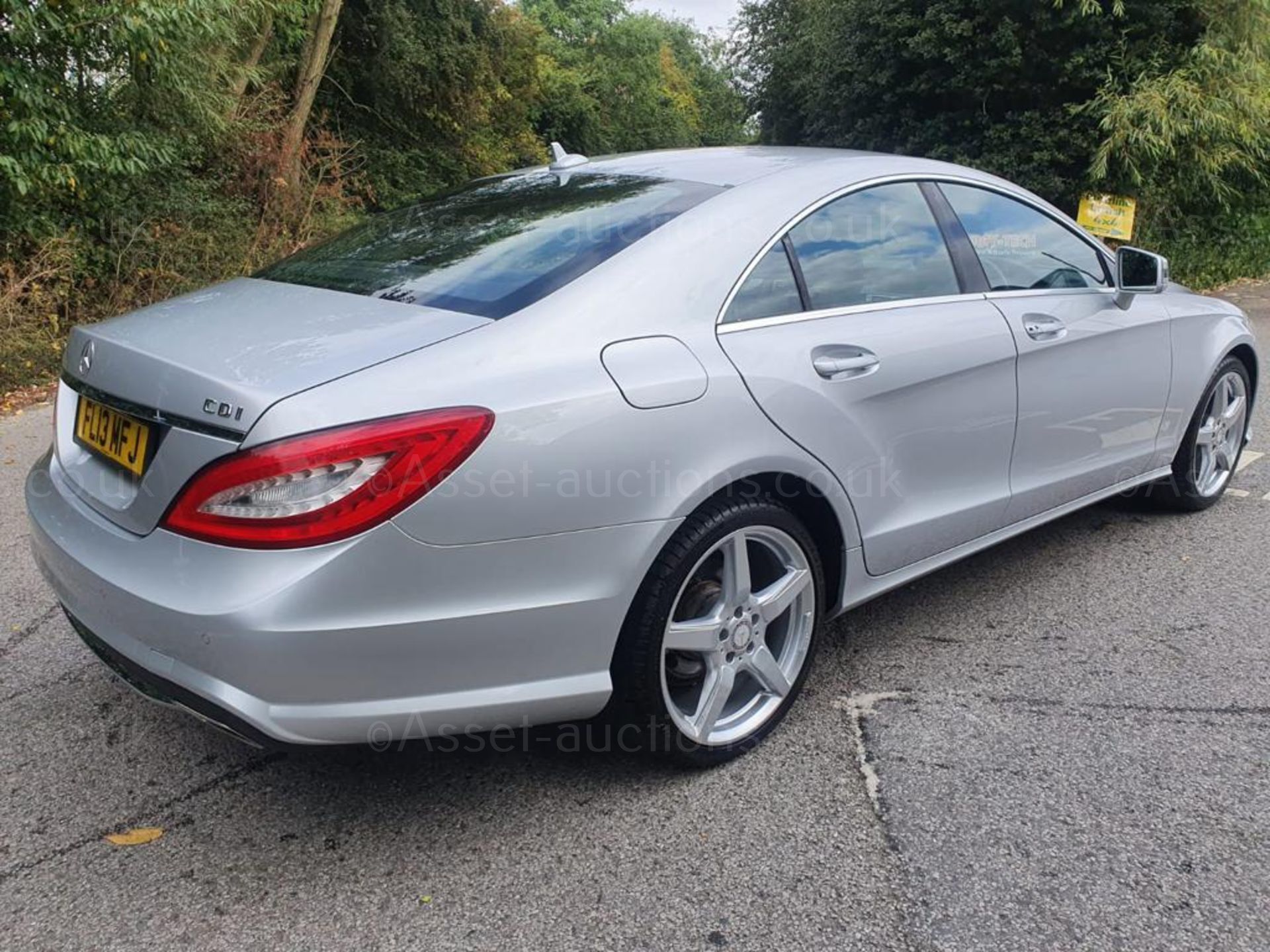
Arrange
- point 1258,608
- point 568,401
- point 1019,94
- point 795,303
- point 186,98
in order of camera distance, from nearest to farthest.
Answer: point 568,401, point 795,303, point 1258,608, point 186,98, point 1019,94

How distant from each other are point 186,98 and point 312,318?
318 inches

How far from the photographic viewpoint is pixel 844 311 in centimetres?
285

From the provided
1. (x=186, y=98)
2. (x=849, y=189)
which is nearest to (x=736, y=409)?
(x=849, y=189)

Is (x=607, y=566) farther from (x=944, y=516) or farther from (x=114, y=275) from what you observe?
(x=114, y=275)

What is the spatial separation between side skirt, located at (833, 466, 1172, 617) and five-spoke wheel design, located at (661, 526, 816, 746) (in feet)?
0.56

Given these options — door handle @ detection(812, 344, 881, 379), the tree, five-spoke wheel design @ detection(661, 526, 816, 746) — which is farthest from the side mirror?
the tree

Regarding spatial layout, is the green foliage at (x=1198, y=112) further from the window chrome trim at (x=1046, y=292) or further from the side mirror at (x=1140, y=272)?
the window chrome trim at (x=1046, y=292)

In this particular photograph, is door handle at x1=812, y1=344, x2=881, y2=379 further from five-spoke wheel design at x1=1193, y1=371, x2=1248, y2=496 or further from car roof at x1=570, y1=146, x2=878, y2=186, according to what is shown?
five-spoke wheel design at x1=1193, y1=371, x2=1248, y2=496

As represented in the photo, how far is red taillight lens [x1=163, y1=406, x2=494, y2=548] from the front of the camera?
1.96 meters

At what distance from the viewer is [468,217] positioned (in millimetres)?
3043

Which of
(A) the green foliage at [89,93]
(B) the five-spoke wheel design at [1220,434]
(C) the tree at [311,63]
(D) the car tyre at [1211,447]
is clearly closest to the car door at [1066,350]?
(D) the car tyre at [1211,447]

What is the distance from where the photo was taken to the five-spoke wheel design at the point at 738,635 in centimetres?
252

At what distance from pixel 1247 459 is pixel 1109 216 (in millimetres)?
7862

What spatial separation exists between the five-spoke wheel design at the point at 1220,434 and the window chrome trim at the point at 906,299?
1053mm
